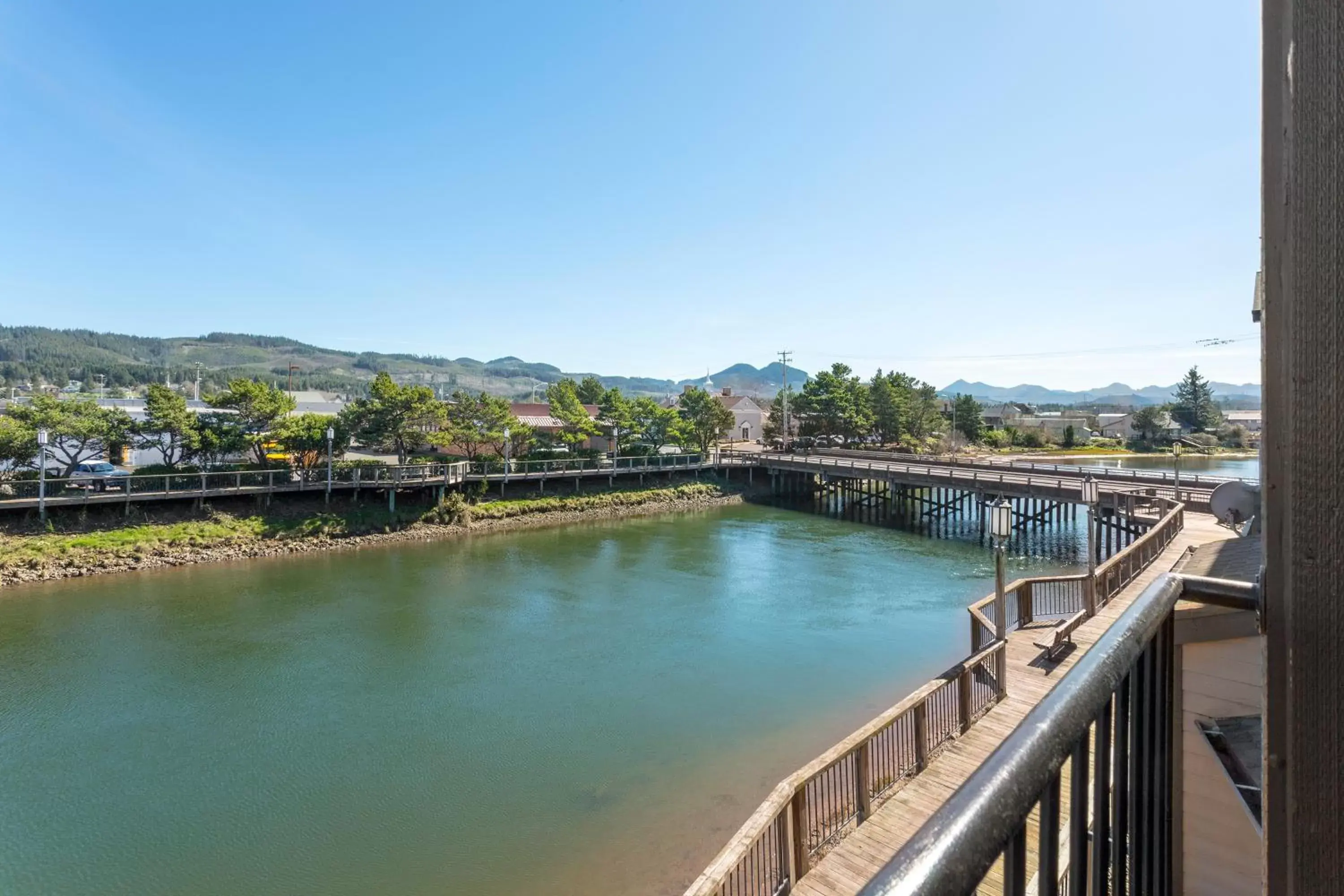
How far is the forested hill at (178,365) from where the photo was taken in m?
107

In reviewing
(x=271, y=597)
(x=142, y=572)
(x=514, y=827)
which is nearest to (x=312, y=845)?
(x=514, y=827)

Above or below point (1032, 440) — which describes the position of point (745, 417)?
above

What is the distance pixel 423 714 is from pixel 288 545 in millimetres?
11175

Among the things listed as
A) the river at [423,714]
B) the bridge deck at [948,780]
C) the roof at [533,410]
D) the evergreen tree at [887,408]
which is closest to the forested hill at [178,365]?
the roof at [533,410]

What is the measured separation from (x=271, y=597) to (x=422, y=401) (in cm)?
960

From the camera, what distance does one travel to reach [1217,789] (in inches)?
136

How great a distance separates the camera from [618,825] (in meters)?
6.72

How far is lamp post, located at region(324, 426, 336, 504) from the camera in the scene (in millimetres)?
20094

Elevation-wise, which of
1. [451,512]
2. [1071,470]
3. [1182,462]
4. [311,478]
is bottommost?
[1182,462]

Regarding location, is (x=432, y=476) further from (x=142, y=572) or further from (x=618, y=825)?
(x=618, y=825)

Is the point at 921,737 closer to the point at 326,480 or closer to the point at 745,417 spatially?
the point at 326,480

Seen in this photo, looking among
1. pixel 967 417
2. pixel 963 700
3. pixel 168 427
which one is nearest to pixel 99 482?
pixel 168 427

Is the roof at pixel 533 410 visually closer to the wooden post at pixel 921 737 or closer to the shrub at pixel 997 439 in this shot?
the shrub at pixel 997 439

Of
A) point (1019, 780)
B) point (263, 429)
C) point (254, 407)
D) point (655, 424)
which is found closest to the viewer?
point (1019, 780)
